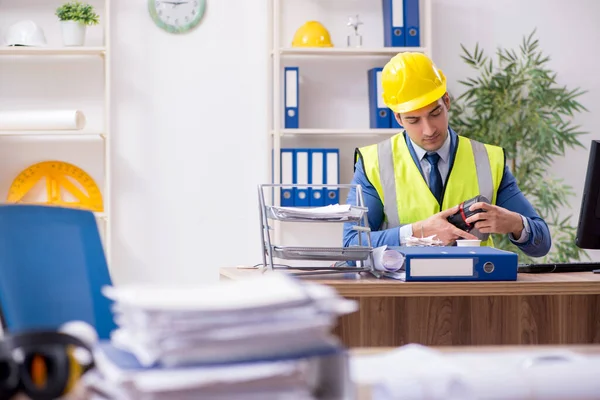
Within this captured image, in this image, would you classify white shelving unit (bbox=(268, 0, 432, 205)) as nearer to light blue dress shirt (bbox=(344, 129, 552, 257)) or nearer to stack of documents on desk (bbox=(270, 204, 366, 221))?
light blue dress shirt (bbox=(344, 129, 552, 257))

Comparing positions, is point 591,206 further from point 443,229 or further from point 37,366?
point 37,366

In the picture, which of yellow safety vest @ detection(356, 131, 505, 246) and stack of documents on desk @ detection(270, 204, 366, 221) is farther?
yellow safety vest @ detection(356, 131, 505, 246)

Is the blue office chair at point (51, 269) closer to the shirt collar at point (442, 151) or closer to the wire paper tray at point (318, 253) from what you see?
the wire paper tray at point (318, 253)

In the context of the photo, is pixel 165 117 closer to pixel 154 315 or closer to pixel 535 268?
pixel 535 268

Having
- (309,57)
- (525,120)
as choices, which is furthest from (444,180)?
(309,57)

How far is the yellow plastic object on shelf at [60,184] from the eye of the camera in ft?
14.2

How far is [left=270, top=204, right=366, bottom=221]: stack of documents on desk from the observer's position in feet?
7.66

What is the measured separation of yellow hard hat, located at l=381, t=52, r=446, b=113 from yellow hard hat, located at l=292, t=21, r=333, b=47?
127 centimetres

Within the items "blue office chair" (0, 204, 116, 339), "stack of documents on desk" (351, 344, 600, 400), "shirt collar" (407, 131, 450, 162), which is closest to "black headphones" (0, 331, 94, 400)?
"stack of documents on desk" (351, 344, 600, 400)

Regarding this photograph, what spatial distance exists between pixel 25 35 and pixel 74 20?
0.27 meters

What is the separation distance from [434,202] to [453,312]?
82 cm

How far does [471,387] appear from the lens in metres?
0.85

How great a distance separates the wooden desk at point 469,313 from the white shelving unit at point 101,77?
7.06ft

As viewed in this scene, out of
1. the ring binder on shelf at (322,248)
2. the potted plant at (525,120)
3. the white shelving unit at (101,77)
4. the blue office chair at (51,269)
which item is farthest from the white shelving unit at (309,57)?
the blue office chair at (51,269)
